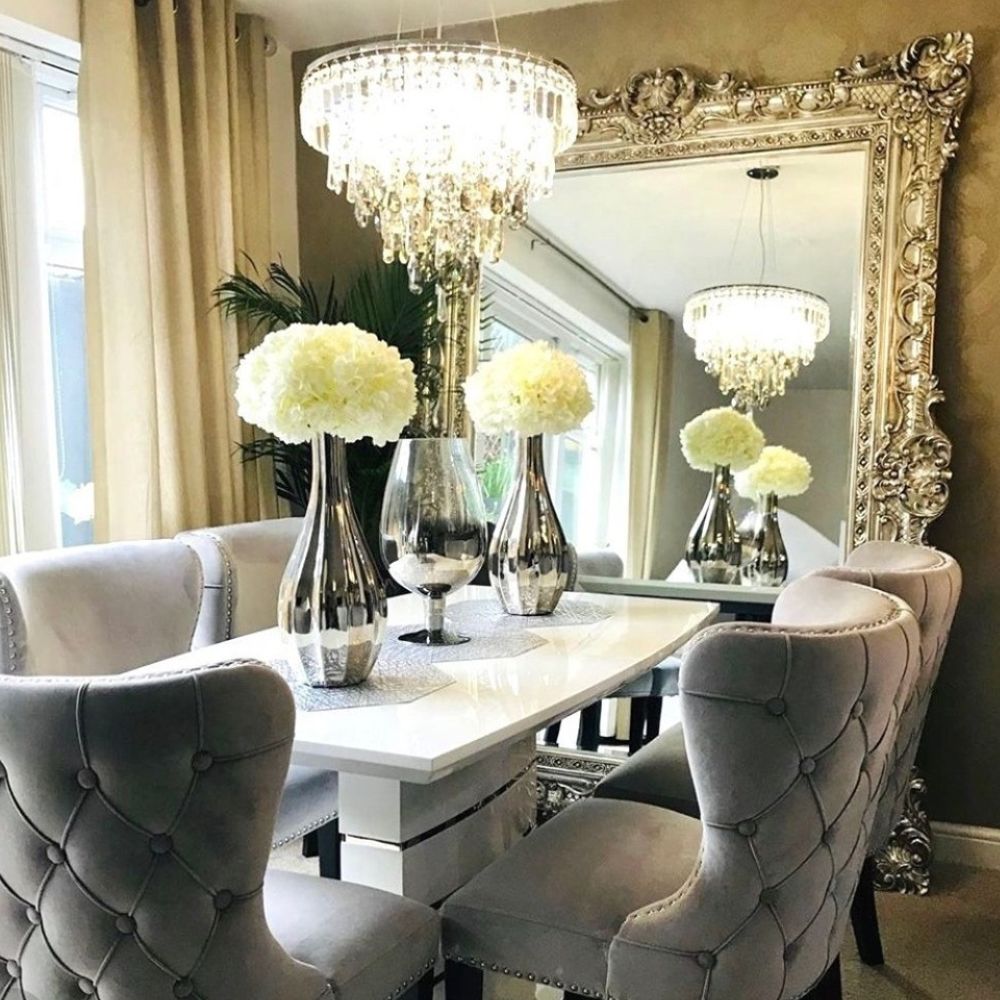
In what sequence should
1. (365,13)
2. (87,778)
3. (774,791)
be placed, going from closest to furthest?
(87,778), (774,791), (365,13)

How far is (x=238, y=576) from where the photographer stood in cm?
243

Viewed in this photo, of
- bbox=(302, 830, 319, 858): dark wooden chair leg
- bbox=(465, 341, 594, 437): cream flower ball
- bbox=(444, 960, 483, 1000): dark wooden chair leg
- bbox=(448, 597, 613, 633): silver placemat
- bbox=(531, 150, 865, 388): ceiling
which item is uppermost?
bbox=(531, 150, 865, 388): ceiling

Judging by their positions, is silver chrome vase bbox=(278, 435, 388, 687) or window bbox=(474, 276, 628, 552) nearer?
silver chrome vase bbox=(278, 435, 388, 687)

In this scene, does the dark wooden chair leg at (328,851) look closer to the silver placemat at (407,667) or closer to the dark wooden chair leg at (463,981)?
the silver placemat at (407,667)

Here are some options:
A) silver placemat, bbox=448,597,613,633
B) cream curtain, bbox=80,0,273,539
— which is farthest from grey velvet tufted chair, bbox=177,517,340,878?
silver placemat, bbox=448,597,613,633

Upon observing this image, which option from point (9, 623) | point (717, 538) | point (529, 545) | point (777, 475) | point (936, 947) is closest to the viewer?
point (9, 623)

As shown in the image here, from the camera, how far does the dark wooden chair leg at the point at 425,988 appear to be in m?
1.41

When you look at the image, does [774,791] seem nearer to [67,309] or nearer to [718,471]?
[718,471]

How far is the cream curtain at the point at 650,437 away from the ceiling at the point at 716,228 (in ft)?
0.26

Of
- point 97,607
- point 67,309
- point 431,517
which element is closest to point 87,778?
point 431,517

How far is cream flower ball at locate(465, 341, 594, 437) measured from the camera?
2.07 metres

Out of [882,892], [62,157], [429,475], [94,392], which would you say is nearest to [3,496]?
[94,392]

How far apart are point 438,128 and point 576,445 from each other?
1.28 meters

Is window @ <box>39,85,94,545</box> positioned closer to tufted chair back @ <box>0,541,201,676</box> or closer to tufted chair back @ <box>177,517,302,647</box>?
tufted chair back @ <box>177,517,302,647</box>
